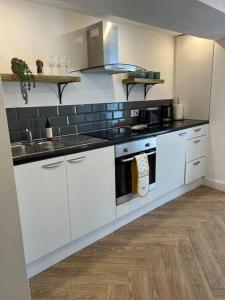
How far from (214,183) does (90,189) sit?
6.95ft

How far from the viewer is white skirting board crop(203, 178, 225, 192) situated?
128 inches

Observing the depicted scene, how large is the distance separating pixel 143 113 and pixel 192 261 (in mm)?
1883

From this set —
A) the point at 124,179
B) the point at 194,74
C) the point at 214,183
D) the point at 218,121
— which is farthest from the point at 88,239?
the point at 194,74

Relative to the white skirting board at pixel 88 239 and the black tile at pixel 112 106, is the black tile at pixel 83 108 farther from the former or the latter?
the white skirting board at pixel 88 239

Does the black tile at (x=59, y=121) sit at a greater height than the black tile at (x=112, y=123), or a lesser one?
greater

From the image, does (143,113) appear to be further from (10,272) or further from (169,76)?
(10,272)

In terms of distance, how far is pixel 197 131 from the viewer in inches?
122

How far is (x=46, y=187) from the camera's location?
5.69 feet

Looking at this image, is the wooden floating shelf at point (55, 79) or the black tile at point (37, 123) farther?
the black tile at point (37, 123)

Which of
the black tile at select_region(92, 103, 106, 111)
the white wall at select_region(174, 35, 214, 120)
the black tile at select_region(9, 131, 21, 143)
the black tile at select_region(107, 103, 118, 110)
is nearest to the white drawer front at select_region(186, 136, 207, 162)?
the white wall at select_region(174, 35, 214, 120)

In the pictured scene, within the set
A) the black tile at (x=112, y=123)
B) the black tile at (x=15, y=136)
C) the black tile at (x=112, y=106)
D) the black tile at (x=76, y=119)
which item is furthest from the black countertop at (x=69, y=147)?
the black tile at (x=112, y=106)

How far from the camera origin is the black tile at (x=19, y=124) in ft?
6.93

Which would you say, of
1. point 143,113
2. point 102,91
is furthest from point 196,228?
point 102,91

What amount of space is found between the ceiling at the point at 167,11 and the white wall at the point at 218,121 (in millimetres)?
602
